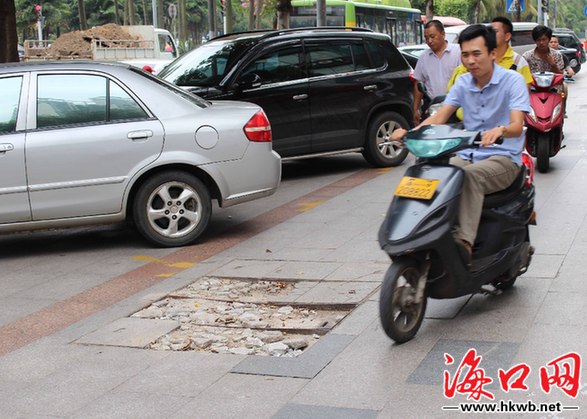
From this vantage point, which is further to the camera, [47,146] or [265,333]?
[47,146]

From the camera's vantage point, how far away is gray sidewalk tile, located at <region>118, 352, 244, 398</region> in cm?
485

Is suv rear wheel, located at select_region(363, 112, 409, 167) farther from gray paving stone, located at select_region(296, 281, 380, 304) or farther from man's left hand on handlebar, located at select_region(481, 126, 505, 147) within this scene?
man's left hand on handlebar, located at select_region(481, 126, 505, 147)

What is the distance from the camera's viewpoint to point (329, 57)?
40.0 feet

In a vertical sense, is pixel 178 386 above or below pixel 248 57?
below


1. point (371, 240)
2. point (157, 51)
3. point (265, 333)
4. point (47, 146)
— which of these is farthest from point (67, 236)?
point (157, 51)

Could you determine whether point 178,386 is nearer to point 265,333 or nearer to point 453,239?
point 265,333

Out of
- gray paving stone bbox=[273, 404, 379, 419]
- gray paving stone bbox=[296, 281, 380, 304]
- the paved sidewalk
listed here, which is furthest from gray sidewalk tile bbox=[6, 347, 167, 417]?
gray paving stone bbox=[296, 281, 380, 304]

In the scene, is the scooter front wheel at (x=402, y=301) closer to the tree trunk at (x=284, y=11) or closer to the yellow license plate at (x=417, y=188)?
the yellow license plate at (x=417, y=188)

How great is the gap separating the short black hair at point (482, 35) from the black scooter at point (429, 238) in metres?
0.63

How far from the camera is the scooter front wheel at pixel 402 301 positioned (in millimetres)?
5086

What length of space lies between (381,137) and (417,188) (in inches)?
290

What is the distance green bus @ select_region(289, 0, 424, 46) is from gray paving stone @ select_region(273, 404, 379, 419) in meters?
27.5

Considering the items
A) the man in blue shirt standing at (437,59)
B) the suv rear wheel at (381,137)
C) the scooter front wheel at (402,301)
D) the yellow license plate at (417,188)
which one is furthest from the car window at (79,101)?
the suv rear wheel at (381,137)

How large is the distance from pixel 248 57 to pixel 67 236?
3452mm
